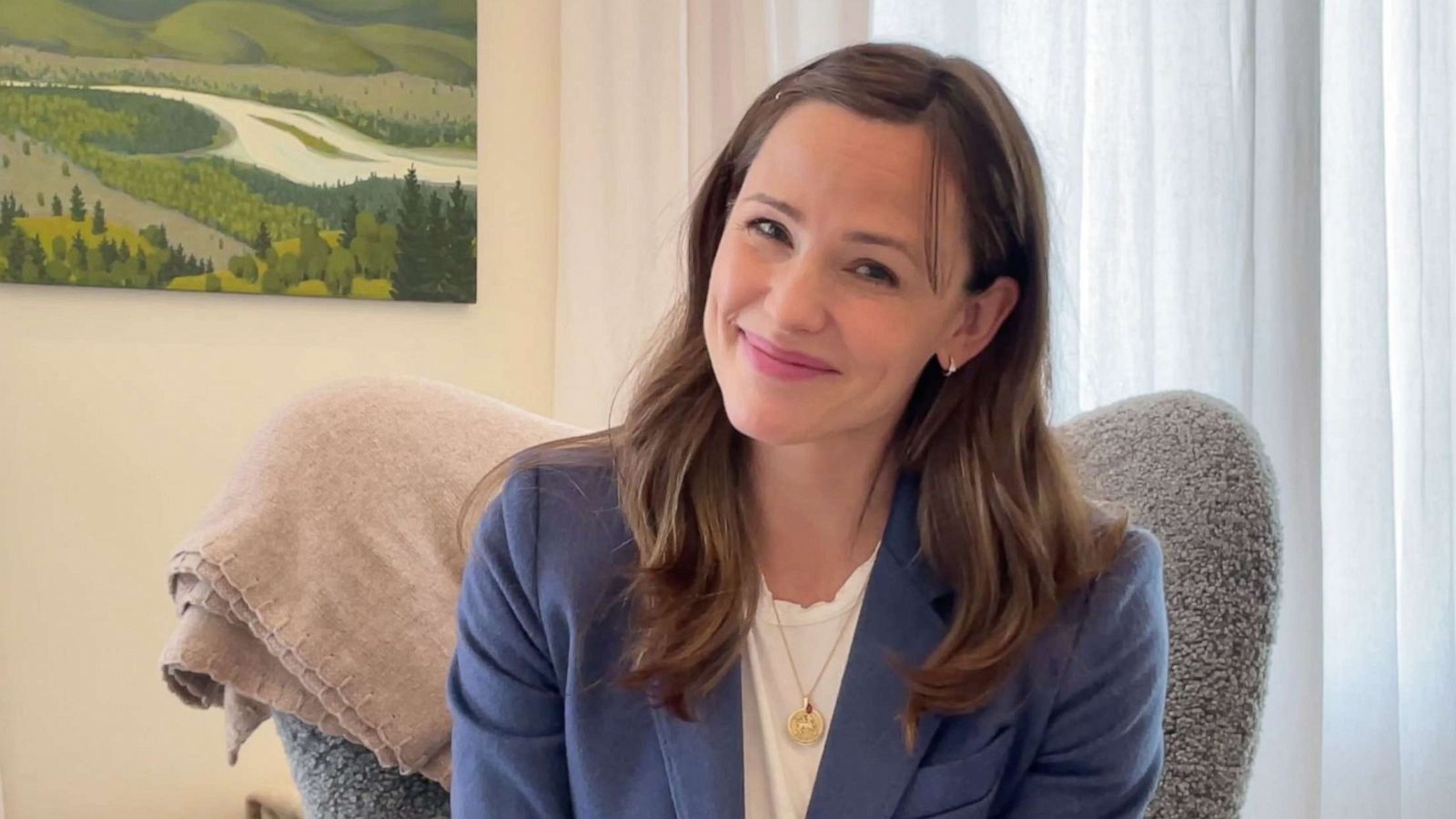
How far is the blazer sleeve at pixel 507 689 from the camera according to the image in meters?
1.10

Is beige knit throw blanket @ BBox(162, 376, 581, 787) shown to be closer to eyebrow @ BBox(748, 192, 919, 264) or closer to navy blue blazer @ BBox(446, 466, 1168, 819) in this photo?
navy blue blazer @ BBox(446, 466, 1168, 819)

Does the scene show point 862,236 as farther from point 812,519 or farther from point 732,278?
point 812,519

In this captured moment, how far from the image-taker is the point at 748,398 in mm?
1058

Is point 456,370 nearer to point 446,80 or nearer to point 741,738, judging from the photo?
point 446,80

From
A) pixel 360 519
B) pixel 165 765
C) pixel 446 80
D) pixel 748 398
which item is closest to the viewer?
pixel 748 398

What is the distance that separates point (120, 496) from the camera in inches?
70.7

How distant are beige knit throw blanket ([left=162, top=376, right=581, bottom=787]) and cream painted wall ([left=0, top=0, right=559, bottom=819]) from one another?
0.61m

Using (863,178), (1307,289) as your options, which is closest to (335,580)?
(863,178)

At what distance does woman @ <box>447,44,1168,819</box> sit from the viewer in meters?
1.06

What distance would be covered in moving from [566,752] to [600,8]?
1356 millimetres

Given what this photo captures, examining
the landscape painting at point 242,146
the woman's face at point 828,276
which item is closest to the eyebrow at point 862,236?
the woman's face at point 828,276

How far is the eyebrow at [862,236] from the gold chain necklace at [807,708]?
12.7 inches

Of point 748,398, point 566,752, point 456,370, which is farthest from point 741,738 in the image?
point 456,370

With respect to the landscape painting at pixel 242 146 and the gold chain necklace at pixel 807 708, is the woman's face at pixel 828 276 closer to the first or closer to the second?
the gold chain necklace at pixel 807 708
